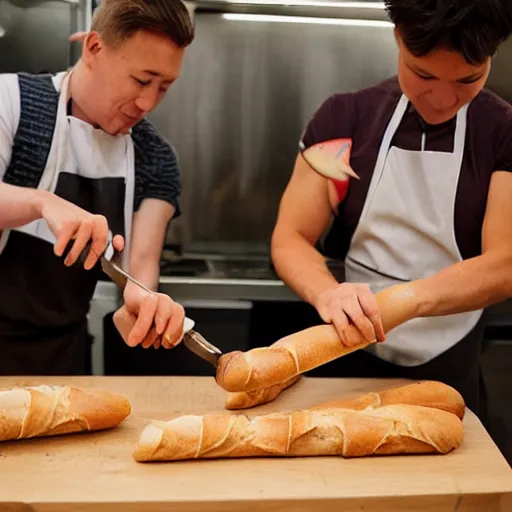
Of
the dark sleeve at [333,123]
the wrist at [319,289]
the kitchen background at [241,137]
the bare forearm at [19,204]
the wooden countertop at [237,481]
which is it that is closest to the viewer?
the wooden countertop at [237,481]

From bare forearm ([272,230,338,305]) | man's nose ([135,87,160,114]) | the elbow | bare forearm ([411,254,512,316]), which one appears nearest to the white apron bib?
man's nose ([135,87,160,114])

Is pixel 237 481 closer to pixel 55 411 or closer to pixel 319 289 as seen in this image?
pixel 55 411

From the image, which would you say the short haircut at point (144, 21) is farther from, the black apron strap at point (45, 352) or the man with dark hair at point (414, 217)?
the black apron strap at point (45, 352)

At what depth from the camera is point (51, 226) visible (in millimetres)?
1100

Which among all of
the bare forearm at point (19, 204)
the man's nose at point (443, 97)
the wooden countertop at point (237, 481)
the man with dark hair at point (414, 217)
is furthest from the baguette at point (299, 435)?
the man's nose at point (443, 97)

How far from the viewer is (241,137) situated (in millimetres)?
1737

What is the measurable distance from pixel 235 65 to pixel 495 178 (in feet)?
2.32

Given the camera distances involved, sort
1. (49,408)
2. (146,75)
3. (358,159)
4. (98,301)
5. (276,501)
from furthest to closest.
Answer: (98,301) → (358,159) → (146,75) → (49,408) → (276,501)

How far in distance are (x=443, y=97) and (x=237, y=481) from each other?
2.26ft

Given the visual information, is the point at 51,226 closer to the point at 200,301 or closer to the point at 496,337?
the point at 200,301

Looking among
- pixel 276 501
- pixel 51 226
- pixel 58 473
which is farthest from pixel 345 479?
pixel 51 226

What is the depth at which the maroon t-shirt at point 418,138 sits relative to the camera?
1.29 meters

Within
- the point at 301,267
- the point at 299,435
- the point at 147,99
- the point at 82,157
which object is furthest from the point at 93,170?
the point at 299,435

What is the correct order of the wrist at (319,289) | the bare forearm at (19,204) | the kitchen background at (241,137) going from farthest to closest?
the kitchen background at (241,137)
the wrist at (319,289)
the bare forearm at (19,204)
